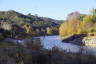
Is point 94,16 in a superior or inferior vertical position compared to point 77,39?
superior

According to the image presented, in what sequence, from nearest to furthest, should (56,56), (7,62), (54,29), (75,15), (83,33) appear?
(7,62) → (56,56) → (83,33) → (75,15) → (54,29)

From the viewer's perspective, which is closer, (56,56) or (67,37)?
(56,56)

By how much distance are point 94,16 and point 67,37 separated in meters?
13.8

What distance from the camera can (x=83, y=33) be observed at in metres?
82.2

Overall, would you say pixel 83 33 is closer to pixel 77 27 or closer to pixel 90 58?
pixel 77 27

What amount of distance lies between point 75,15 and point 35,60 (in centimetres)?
8847

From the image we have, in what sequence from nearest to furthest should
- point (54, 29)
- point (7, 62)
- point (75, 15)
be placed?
point (7, 62), point (75, 15), point (54, 29)

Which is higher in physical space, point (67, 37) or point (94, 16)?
point (94, 16)

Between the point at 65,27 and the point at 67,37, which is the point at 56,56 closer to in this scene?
the point at 67,37

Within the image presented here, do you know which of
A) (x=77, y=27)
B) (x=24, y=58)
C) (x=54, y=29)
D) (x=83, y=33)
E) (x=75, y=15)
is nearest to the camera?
(x=24, y=58)

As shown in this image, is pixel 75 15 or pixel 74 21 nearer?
pixel 74 21

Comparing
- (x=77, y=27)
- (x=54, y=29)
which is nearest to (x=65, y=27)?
(x=77, y=27)

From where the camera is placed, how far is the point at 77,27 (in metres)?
87.8

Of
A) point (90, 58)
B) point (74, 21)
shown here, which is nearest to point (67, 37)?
point (74, 21)
